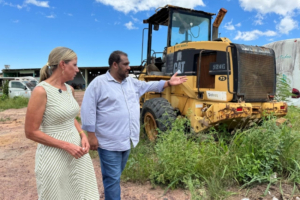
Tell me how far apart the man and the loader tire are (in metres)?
1.83

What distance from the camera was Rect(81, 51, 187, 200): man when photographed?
2.30 metres

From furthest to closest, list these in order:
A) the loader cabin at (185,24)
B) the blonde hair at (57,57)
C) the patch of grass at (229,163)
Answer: the loader cabin at (185,24)
the patch of grass at (229,163)
the blonde hair at (57,57)

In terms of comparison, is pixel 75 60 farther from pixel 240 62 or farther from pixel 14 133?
pixel 14 133

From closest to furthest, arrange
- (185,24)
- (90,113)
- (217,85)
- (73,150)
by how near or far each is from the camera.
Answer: (73,150) < (90,113) < (217,85) < (185,24)

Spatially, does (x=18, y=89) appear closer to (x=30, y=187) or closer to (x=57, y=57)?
(x=30, y=187)

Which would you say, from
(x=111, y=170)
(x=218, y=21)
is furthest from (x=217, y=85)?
(x=111, y=170)

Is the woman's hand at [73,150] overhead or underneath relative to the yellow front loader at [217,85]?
underneath

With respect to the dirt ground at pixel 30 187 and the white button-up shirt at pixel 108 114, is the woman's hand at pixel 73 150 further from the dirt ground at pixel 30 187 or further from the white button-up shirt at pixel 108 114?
the dirt ground at pixel 30 187

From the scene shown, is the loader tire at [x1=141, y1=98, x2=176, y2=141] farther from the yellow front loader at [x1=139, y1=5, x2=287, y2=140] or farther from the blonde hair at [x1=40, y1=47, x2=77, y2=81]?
the blonde hair at [x1=40, y1=47, x2=77, y2=81]

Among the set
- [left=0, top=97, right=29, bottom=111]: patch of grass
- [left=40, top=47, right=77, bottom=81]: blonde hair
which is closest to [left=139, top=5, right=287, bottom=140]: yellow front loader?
[left=40, top=47, right=77, bottom=81]: blonde hair

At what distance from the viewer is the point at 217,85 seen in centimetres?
414

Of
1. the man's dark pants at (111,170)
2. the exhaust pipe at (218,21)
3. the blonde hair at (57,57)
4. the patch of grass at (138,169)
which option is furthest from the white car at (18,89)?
the blonde hair at (57,57)

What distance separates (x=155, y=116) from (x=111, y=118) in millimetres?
2364

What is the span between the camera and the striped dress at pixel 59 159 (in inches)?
71.6
